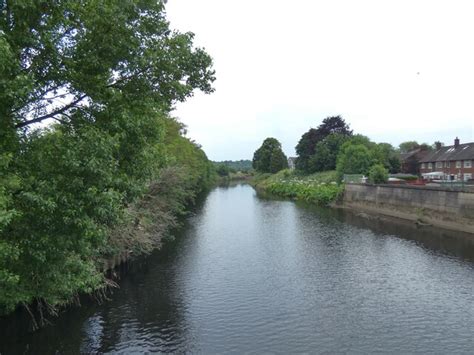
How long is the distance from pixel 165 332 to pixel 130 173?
6905mm

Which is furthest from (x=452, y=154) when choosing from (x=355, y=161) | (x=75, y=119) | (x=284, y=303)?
(x=75, y=119)

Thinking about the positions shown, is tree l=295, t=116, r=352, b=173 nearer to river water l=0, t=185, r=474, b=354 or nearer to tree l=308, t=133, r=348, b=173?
tree l=308, t=133, r=348, b=173

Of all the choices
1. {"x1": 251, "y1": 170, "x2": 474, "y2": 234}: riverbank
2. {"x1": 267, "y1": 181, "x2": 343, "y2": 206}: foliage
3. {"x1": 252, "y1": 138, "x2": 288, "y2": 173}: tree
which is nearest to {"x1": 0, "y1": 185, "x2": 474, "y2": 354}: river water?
{"x1": 251, "y1": 170, "x2": 474, "y2": 234}: riverbank

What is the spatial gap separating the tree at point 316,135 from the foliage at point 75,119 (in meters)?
80.6

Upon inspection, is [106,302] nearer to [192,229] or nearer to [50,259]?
[50,259]

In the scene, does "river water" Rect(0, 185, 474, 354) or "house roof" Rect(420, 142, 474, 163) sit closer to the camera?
"river water" Rect(0, 185, 474, 354)

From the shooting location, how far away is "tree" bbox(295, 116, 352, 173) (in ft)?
303

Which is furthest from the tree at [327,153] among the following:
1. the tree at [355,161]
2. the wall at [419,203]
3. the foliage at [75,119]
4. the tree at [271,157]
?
the foliage at [75,119]

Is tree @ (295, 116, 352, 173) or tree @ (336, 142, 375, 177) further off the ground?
tree @ (295, 116, 352, 173)

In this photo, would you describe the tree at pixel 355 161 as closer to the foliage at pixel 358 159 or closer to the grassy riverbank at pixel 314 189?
the foliage at pixel 358 159

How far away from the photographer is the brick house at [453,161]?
62812 mm

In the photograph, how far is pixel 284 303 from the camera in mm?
18344

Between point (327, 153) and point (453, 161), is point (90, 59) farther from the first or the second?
point (327, 153)

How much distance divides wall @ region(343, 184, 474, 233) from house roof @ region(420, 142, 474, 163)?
21.0m
